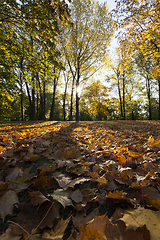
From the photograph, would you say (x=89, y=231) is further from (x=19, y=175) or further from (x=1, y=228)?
(x=19, y=175)

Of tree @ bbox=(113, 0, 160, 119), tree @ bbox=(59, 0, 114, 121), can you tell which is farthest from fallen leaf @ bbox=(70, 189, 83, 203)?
tree @ bbox=(59, 0, 114, 121)

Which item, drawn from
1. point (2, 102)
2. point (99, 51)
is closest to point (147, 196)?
point (2, 102)

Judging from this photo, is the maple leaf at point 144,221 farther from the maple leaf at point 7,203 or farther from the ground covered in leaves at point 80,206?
the maple leaf at point 7,203

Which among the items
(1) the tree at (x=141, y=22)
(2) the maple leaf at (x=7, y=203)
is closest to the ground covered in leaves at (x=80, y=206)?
(2) the maple leaf at (x=7, y=203)

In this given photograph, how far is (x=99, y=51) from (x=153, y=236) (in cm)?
1559

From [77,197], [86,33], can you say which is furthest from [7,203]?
[86,33]

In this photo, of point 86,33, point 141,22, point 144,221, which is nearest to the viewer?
point 144,221

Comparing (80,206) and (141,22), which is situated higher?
(141,22)

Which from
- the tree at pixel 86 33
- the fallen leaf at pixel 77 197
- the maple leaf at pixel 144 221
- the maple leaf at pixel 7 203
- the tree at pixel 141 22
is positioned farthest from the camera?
the tree at pixel 86 33

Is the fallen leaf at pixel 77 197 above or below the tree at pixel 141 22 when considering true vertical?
below

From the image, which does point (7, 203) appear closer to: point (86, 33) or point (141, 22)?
point (141, 22)

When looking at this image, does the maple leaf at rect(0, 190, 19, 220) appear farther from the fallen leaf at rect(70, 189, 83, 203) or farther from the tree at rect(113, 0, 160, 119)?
the tree at rect(113, 0, 160, 119)

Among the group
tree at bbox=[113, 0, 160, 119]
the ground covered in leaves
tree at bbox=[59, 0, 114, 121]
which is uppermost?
tree at bbox=[59, 0, 114, 121]

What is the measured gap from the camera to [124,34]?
778cm
